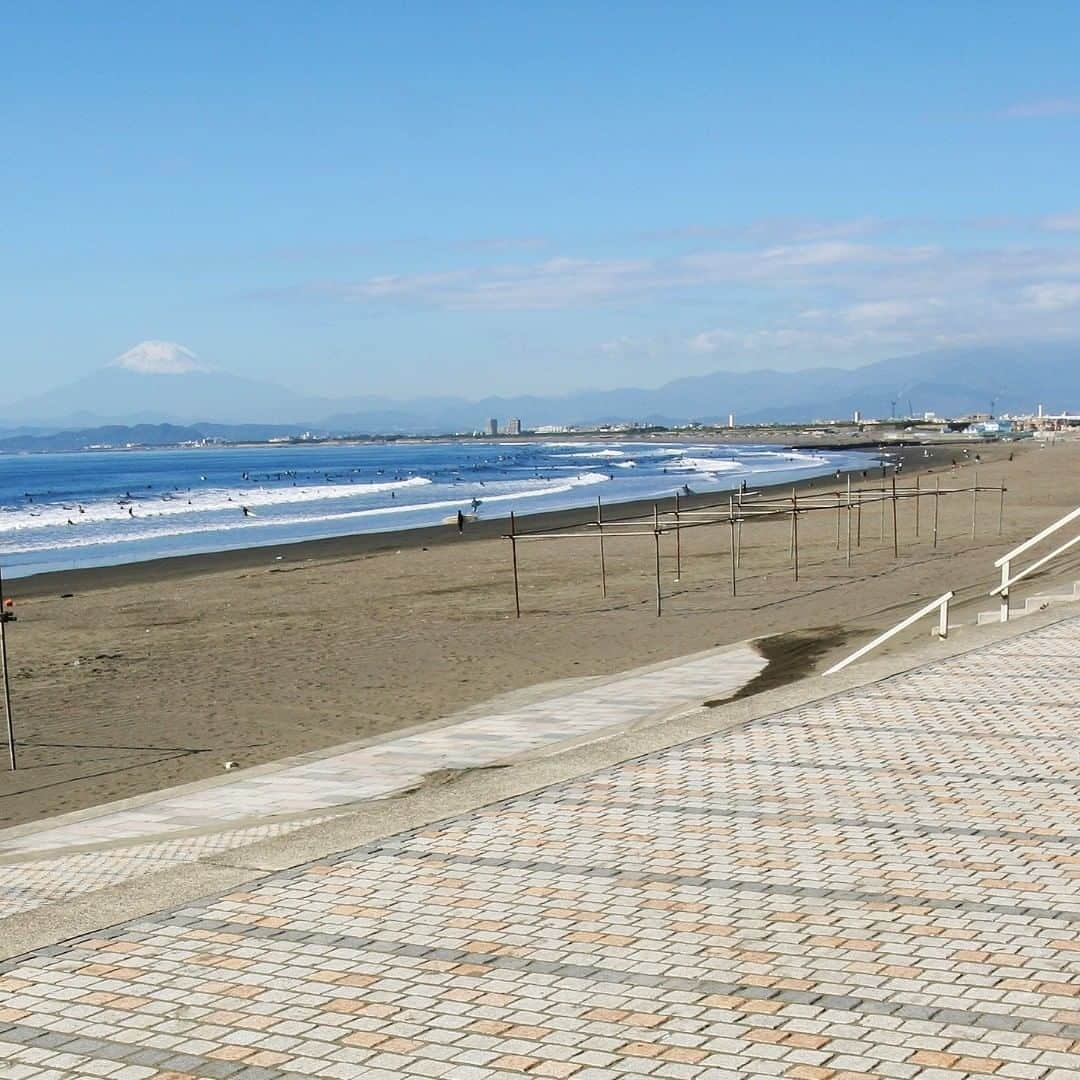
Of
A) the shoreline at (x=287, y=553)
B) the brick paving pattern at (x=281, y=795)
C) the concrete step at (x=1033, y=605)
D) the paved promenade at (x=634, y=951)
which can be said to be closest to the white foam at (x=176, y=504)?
the shoreline at (x=287, y=553)

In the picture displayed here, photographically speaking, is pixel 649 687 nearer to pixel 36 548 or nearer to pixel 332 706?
pixel 332 706

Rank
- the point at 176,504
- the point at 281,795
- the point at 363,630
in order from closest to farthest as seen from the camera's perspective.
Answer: the point at 281,795 < the point at 363,630 < the point at 176,504

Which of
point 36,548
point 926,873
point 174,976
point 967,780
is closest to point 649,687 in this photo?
point 967,780

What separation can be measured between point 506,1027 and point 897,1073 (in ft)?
4.70

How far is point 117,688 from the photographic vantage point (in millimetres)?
18234

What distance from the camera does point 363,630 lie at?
2266 centimetres

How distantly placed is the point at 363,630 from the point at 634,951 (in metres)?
16.8

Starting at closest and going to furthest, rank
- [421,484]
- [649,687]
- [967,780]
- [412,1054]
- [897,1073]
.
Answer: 1. [897,1073]
2. [412,1054]
3. [967,780]
4. [649,687]
5. [421,484]

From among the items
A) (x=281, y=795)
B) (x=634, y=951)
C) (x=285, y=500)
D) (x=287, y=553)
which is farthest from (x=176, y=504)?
(x=634, y=951)

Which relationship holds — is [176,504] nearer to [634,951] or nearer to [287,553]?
[287,553]

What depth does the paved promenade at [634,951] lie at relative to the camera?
5.13m

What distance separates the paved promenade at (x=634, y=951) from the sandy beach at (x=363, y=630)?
18.6 ft

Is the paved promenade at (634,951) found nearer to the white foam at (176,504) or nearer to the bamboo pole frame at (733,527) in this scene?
the bamboo pole frame at (733,527)

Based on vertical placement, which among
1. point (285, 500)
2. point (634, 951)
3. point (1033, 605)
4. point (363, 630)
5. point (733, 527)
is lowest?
point (363, 630)
